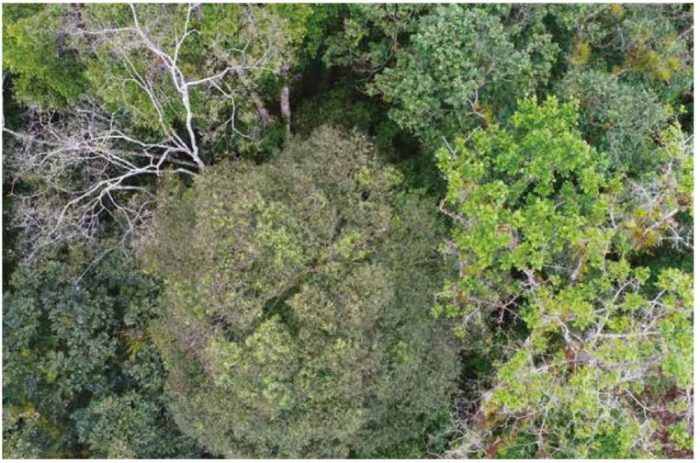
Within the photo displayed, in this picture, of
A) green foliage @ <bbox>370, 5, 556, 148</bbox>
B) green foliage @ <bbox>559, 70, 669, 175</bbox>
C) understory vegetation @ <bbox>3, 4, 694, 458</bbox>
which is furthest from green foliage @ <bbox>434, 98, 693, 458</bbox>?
green foliage @ <bbox>370, 5, 556, 148</bbox>

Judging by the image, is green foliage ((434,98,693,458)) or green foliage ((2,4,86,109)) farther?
green foliage ((2,4,86,109))

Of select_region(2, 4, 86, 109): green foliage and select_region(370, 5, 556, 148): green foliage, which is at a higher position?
select_region(2, 4, 86, 109): green foliage

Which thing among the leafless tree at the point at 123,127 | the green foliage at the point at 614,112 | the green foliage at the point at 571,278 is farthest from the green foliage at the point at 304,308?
the green foliage at the point at 614,112

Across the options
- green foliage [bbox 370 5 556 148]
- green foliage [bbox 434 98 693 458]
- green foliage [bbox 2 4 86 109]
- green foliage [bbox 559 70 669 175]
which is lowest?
green foliage [bbox 434 98 693 458]

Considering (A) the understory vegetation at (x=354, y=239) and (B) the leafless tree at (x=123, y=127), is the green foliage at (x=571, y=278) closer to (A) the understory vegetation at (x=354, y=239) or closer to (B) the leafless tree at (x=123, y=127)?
(A) the understory vegetation at (x=354, y=239)

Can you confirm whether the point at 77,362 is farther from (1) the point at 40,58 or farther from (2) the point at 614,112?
(2) the point at 614,112

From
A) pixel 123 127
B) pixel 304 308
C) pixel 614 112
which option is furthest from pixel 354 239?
pixel 123 127

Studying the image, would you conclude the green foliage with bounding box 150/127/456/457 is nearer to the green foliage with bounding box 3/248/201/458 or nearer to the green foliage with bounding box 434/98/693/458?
the green foliage with bounding box 434/98/693/458
